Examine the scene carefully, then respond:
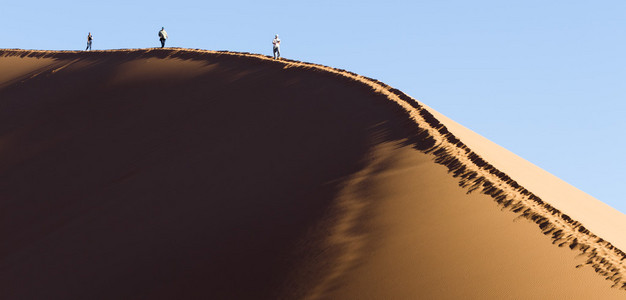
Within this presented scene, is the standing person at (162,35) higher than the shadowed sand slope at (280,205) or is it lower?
higher

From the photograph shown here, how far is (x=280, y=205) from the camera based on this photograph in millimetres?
12148

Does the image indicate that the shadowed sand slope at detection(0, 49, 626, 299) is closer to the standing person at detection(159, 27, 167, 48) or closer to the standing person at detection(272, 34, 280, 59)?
the standing person at detection(272, 34, 280, 59)

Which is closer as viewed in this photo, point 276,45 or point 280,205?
point 280,205

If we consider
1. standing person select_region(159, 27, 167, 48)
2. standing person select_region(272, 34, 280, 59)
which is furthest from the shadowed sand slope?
standing person select_region(159, 27, 167, 48)

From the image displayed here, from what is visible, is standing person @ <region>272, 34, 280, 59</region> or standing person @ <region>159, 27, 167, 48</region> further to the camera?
standing person @ <region>159, 27, 167, 48</region>

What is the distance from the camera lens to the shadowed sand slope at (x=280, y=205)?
9305 mm

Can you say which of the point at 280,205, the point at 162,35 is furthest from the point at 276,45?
the point at 280,205

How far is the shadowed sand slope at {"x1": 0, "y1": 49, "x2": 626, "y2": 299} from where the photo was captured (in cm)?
930

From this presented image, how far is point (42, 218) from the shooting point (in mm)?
16656

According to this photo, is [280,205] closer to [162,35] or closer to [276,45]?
[276,45]

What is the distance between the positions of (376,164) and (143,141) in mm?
8813

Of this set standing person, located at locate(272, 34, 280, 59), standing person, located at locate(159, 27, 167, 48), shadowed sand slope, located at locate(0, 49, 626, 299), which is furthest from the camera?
standing person, located at locate(159, 27, 167, 48)

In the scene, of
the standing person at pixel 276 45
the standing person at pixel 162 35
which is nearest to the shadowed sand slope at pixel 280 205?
the standing person at pixel 276 45

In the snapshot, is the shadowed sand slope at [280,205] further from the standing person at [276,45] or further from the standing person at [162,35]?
the standing person at [162,35]
